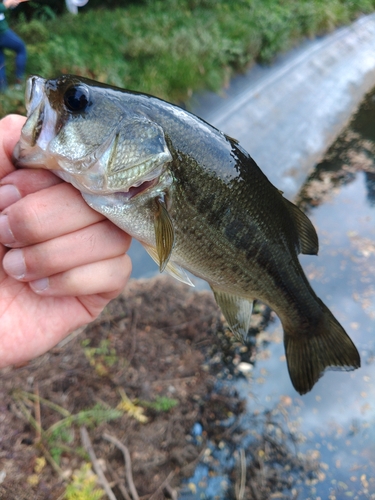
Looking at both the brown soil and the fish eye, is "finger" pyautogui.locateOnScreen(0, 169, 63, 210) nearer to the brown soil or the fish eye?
the fish eye

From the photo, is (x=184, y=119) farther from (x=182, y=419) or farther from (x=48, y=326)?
(x=182, y=419)

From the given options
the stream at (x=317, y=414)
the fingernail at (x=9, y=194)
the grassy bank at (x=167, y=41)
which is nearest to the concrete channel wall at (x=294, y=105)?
the grassy bank at (x=167, y=41)

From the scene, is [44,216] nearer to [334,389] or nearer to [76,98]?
[76,98]

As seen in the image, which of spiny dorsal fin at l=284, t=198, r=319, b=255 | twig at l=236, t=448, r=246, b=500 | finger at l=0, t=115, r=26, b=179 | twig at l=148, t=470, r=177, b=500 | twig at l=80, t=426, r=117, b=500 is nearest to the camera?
finger at l=0, t=115, r=26, b=179

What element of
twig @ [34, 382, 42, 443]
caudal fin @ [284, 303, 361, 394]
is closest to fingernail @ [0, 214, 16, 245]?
caudal fin @ [284, 303, 361, 394]

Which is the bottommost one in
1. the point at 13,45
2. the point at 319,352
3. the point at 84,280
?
the point at 319,352

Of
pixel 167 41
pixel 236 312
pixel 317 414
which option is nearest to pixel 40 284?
pixel 236 312

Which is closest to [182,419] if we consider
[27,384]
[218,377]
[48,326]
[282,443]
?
[218,377]
